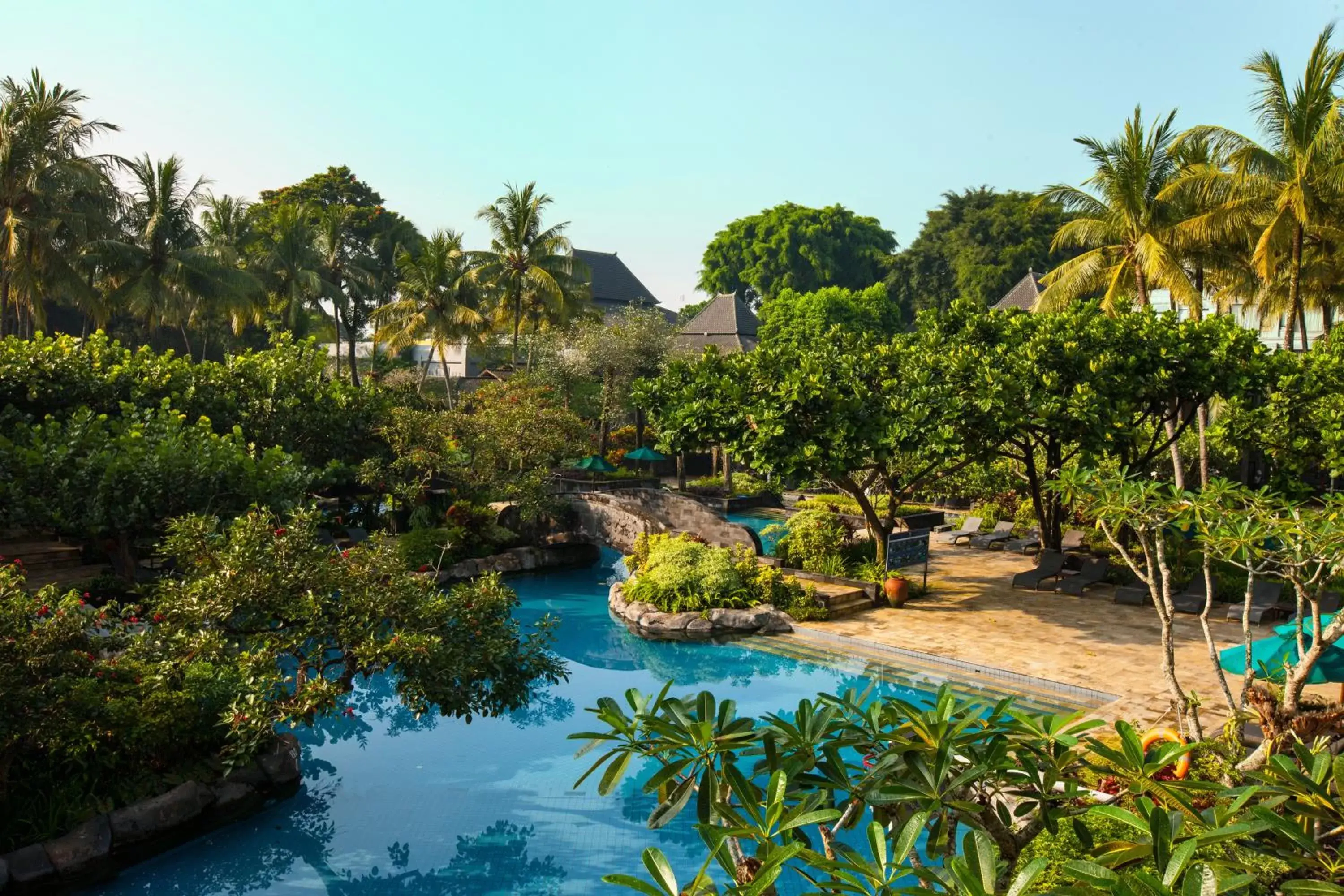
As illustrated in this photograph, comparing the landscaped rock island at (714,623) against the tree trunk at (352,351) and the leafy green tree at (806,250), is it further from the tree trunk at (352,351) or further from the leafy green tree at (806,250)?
the leafy green tree at (806,250)

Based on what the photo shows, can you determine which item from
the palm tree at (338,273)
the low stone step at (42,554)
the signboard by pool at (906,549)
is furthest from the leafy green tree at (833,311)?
the low stone step at (42,554)

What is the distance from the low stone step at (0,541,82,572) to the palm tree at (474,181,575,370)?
16.4 m

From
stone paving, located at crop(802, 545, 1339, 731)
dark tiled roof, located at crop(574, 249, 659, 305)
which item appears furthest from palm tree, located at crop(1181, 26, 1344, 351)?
dark tiled roof, located at crop(574, 249, 659, 305)

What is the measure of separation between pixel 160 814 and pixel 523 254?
1122 inches

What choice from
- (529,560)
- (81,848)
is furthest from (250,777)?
(529,560)

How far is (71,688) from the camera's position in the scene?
27.1 ft

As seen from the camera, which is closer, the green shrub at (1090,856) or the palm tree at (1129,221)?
the green shrub at (1090,856)

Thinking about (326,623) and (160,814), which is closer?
(160,814)

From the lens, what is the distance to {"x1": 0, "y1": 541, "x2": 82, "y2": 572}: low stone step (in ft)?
64.2

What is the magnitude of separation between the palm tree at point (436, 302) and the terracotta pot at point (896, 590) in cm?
2402

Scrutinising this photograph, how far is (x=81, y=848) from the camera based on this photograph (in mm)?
8328

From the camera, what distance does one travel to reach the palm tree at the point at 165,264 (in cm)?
3459

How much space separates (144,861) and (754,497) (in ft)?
79.5

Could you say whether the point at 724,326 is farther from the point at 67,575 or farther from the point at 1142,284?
the point at 67,575
